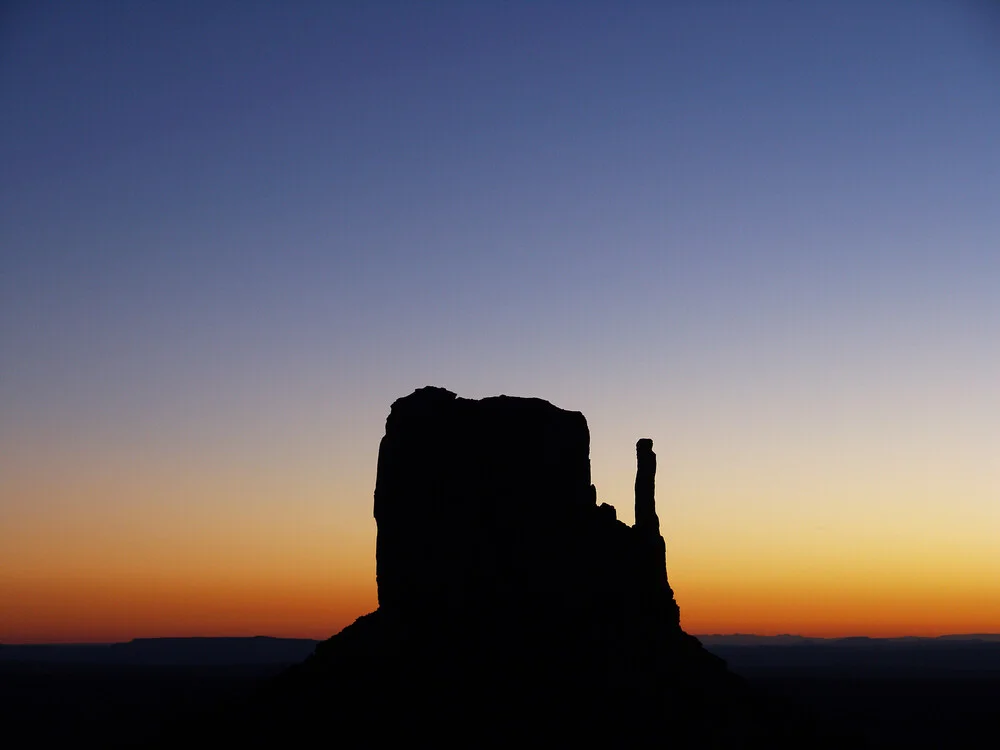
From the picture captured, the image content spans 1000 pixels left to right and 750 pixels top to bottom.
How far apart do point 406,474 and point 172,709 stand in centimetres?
9511

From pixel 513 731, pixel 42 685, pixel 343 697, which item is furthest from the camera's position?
pixel 42 685

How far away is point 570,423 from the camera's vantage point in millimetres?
61406

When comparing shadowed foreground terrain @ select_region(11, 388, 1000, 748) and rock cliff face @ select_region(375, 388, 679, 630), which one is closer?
shadowed foreground terrain @ select_region(11, 388, 1000, 748)

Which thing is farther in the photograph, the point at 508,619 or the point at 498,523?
the point at 498,523

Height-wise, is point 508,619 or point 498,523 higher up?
point 498,523

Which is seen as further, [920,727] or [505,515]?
[920,727]

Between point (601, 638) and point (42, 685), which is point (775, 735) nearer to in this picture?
point (601, 638)

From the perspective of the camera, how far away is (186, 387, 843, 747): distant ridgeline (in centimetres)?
5209

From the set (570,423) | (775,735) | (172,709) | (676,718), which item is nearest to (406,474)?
(570,423)

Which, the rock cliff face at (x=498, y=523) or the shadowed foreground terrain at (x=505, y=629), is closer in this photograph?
the shadowed foreground terrain at (x=505, y=629)

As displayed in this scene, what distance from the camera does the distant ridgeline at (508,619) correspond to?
52094 millimetres

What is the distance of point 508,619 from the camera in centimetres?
5672

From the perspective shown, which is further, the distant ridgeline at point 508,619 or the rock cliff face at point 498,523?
the rock cliff face at point 498,523

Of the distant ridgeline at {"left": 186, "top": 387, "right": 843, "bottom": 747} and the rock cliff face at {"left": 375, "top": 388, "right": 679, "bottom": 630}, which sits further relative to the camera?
the rock cliff face at {"left": 375, "top": 388, "right": 679, "bottom": 630}
